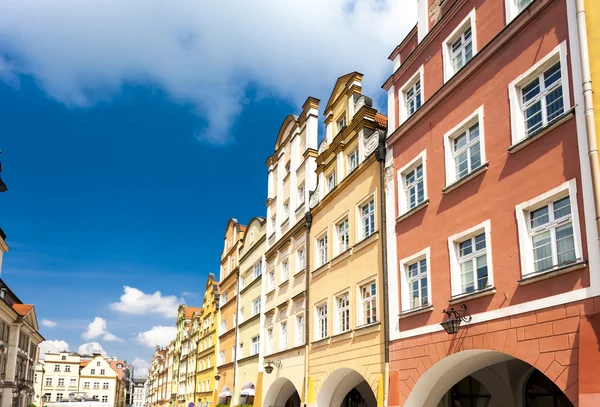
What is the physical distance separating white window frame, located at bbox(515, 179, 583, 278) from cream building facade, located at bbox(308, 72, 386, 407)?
22.6 ft

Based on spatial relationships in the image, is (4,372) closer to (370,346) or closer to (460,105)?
(370,346)

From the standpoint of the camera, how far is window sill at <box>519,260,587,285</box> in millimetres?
11211

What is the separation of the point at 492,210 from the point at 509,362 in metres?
6.06

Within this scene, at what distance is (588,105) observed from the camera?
1140 cm

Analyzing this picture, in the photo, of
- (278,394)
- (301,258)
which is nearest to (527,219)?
(301,258)

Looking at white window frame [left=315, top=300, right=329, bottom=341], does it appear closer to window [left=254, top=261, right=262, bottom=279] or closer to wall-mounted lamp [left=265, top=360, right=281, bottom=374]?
wall-mounted lamp [left=265, top=360, right=281, bottom=374]

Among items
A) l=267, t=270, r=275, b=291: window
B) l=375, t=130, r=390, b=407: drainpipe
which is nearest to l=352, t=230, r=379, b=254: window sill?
l=375, t=130, r=390, b=407: drainpipe

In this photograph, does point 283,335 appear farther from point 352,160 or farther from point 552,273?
point 552,273

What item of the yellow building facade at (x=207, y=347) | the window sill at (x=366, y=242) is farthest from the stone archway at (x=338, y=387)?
the yellow building facade at (x=207, y=347)

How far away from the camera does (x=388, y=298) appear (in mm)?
18562

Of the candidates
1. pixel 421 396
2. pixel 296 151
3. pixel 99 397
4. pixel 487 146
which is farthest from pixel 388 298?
pixel 99 397

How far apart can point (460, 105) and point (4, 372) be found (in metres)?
48.6

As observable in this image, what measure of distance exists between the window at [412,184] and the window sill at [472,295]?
3.28 m

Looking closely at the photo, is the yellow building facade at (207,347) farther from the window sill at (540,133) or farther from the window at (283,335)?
the window sill at (540,133)
